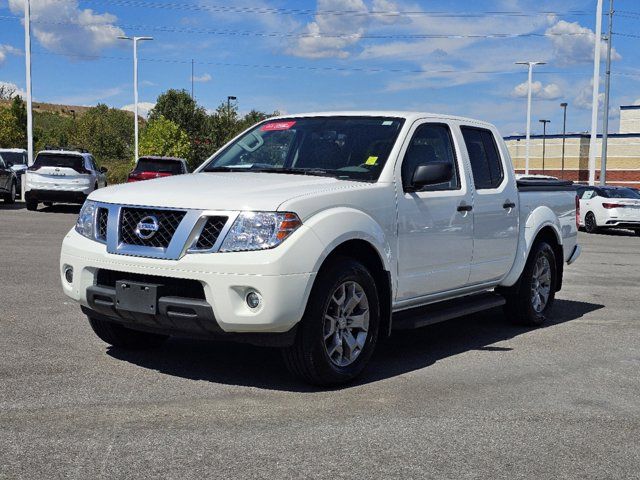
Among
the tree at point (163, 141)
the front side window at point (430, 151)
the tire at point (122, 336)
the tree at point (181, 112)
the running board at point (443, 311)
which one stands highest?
the tree at point (181, 112)

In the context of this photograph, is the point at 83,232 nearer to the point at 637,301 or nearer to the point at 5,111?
the point at 637,301

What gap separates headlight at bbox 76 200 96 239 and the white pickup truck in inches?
0.6

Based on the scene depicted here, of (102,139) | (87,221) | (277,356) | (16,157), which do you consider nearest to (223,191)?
(87,221)

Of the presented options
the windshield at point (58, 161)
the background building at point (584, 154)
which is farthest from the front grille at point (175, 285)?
the background building at point (584, 154)

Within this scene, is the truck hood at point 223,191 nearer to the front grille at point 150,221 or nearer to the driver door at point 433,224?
the front grille at point 150,221

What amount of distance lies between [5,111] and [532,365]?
81.9 m

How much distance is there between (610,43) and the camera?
126 ft

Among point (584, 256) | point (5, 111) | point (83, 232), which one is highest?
point (5, 111)

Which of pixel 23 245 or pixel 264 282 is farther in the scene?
pixel 23 245

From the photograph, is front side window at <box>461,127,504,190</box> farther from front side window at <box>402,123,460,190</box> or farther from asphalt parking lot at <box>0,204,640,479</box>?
asphalt parking lot at <box>0,204,640,479</box>

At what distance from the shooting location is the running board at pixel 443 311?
6.32 metres

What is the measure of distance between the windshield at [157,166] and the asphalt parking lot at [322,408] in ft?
55.1

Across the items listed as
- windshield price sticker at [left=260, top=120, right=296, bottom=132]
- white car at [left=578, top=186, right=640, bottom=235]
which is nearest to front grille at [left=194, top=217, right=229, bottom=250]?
windshield price sticker at [left=260, top=120, right=296, bottom=132]

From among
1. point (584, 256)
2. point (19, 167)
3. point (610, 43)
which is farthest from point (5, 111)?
point (584, 256)
